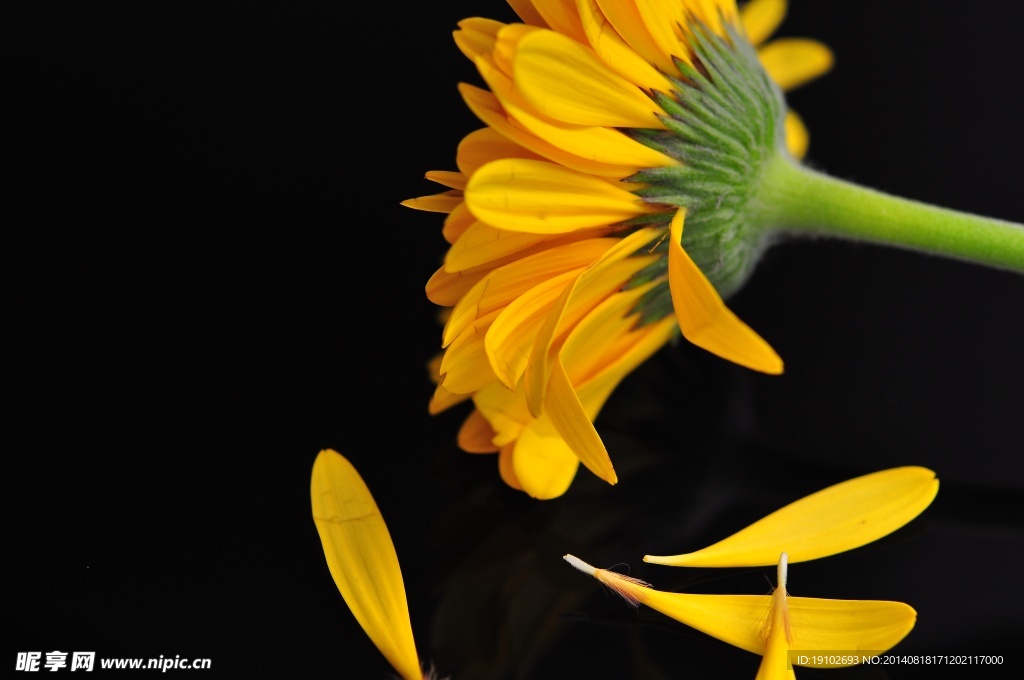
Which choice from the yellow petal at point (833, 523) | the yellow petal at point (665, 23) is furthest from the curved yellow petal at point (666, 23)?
the yellow petal at point (833, 523)

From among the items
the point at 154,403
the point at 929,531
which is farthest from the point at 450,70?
the point at 929,531

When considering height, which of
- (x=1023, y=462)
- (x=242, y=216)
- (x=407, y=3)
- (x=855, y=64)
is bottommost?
(x=1023, y=462)

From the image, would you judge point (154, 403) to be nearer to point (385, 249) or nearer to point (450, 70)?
point (385, 249)

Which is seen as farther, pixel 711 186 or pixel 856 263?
pixel 856 263

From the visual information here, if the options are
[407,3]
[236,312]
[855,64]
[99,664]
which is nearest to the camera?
[99,664]

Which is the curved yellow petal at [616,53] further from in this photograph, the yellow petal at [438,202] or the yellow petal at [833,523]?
the yellow petal at [833,523]

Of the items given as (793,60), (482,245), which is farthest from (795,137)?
(482,245)
